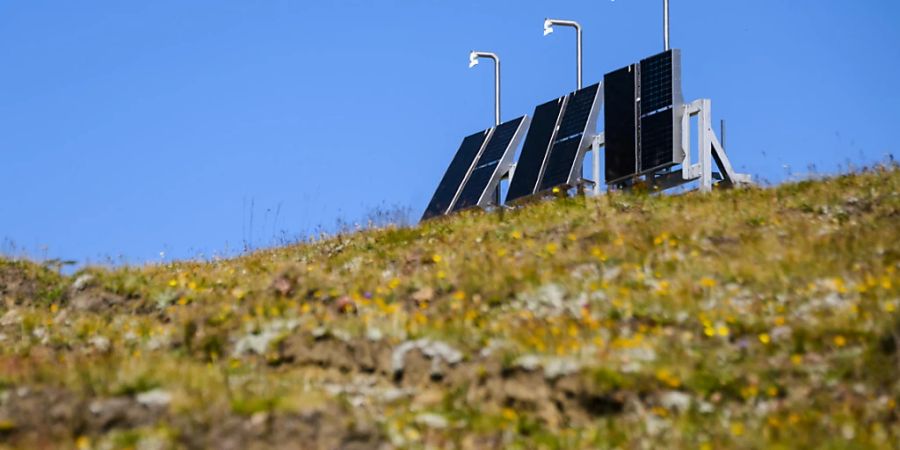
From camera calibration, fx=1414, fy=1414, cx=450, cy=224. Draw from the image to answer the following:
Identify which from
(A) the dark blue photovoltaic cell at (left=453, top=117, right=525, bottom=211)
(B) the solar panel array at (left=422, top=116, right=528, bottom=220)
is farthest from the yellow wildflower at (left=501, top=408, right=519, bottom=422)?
(A) the dark blue photovoltaic cell at (left=453, top=117, right=525, bottom=211)

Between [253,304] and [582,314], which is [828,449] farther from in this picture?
[253,304]

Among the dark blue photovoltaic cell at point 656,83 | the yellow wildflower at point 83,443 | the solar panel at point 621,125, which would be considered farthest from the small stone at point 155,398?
the solar panel at point 621,125

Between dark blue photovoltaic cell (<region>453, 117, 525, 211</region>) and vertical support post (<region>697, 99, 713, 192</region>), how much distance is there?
25.8ft

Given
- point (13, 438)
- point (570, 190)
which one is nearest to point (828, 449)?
point (13, 438)

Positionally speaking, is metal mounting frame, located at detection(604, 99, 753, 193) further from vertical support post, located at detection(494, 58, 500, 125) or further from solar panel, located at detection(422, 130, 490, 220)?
vertical support post, located at detection(494, 58, 500, 125)

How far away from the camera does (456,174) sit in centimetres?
3881

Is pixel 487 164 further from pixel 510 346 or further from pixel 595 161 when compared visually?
pixel 510 346

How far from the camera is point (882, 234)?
17062 mm

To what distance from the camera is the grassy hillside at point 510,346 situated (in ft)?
38.9

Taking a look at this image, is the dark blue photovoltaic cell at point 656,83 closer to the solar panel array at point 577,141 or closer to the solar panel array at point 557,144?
the solar panel array at point 577,141

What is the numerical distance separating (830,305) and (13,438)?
7873 mm

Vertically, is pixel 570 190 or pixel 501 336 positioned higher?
pixel 570 190

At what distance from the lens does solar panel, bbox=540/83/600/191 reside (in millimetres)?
32156

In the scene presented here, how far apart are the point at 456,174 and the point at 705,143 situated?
37.4 feet
